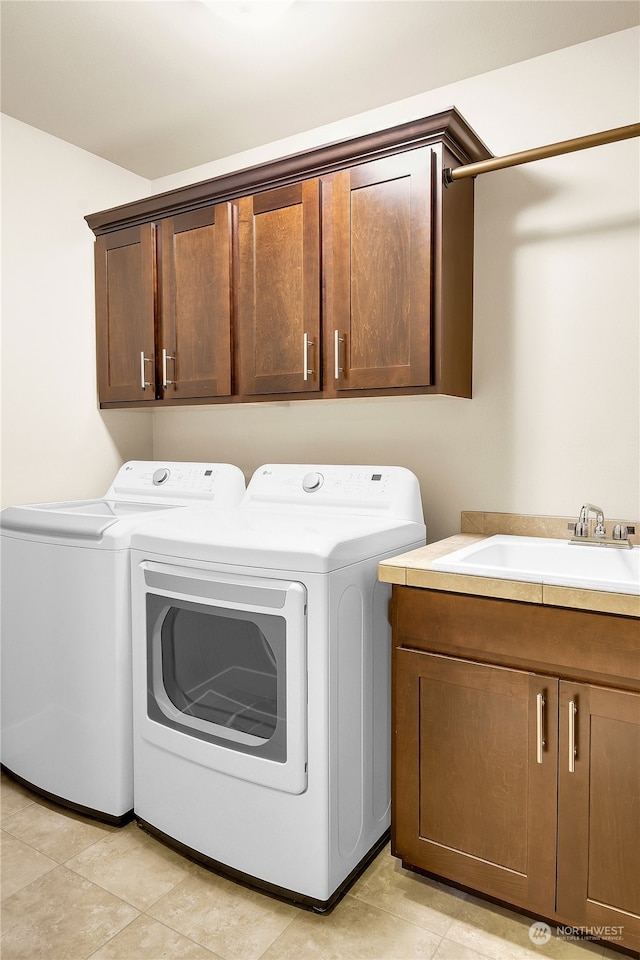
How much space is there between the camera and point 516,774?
152 cm

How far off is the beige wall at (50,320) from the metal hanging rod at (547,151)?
1.68 metres

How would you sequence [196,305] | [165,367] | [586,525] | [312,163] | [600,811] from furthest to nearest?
[165,367] → [196,305] → [312,163] → [586,525] → [600,811]

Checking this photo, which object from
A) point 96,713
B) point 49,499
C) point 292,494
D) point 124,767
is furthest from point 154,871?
point 49,499

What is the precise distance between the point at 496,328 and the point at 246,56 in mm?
1224

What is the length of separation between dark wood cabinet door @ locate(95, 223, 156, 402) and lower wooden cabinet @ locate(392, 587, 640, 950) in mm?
1599

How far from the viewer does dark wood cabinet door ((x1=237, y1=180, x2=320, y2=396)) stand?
85.0 inches

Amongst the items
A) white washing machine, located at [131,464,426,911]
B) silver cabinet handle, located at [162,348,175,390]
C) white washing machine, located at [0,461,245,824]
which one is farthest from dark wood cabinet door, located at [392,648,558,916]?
silver cabinet handle, located at [162,348,175,390]

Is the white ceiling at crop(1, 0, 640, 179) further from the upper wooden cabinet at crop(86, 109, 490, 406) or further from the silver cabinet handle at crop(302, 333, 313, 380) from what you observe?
the silver cabinet handle at crop(302, 333, 313, 380)

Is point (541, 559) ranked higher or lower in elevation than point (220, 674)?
higher

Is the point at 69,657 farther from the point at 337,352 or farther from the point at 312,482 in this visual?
the point at 337,352

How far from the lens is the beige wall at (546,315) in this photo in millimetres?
1937

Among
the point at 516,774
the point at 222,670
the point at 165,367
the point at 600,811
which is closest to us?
the point at 600,811
